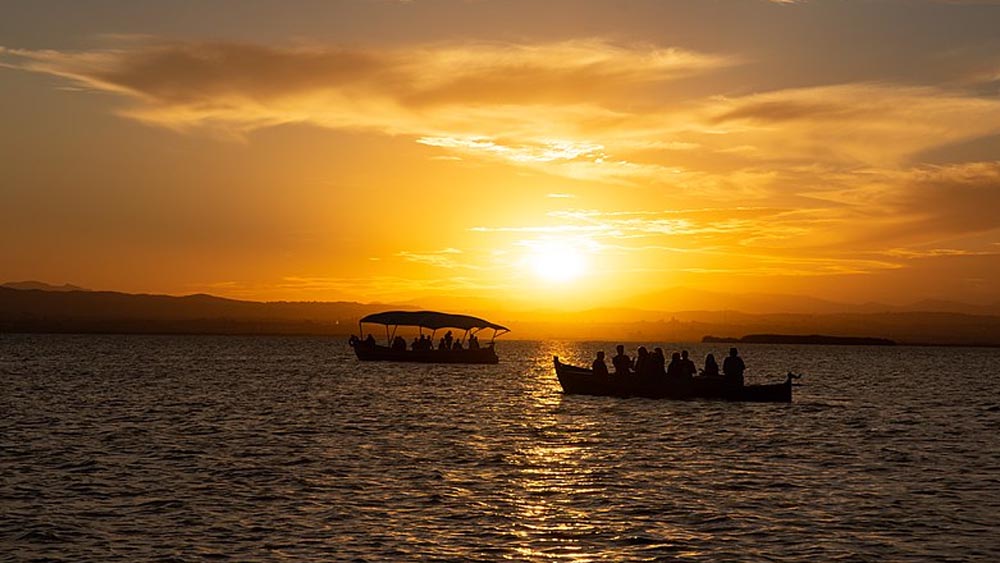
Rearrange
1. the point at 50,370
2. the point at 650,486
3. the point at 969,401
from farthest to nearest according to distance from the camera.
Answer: the point at 50,370
the point at 969,401
the point at 650,486

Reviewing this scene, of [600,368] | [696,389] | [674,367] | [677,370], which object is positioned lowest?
[696,389]

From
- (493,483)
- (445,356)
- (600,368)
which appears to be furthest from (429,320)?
(493,483)

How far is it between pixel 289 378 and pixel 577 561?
74.0 metres

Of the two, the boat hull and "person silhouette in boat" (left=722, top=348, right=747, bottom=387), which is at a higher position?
"person silhouette in boat" (left=722, top=348, right=747, bottom=387)

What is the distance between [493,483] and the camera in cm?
2739

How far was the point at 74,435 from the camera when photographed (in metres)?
39.2

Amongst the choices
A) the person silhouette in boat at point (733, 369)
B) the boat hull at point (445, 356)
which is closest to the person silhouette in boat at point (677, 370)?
the person silhouette in boat at point (733, 369)

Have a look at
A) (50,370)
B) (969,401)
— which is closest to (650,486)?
(969,401)

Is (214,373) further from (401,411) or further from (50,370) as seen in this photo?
(401,411)

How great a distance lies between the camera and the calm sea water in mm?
19875

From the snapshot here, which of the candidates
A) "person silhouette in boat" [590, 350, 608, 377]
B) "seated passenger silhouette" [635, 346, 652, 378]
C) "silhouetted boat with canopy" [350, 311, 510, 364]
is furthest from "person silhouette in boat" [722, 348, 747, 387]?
"silhouetted boat with canopy" [350, 311, 510, 364]

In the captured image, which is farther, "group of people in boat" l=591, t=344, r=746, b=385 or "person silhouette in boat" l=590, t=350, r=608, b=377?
"person silhouette in boat" l=590, t=350, r=608, b=377

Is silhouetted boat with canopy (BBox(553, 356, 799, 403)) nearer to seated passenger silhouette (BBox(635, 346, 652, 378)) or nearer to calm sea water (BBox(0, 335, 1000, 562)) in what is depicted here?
seated passenger silhouette (BBox(635, 346, 652, 378))

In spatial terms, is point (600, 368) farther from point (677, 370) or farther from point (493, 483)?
point (493, 483)
